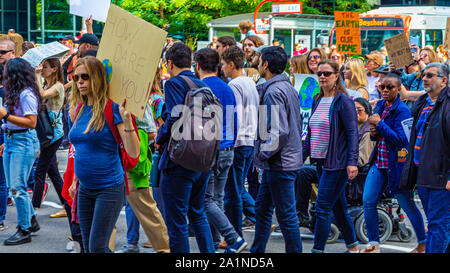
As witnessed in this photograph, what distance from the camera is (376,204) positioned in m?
6.30

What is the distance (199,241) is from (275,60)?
1.77 m

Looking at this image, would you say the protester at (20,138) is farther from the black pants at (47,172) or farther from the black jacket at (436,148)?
the black jacket at (436,148)

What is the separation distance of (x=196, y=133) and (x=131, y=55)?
2.87ft

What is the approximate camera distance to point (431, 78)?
229 inches

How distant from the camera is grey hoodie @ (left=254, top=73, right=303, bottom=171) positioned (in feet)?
18.5

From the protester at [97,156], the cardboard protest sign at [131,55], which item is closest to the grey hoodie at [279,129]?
the protester at [97,156]

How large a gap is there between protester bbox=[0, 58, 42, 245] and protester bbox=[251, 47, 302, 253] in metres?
2.39

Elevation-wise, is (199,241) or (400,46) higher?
(400,46)

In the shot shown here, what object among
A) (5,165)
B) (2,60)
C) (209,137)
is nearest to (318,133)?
(209,137)

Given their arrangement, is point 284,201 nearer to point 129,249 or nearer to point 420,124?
point 420,124

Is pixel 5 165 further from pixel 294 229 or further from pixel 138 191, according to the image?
pixel 294 229

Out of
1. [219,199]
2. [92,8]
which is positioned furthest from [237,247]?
[92,8]

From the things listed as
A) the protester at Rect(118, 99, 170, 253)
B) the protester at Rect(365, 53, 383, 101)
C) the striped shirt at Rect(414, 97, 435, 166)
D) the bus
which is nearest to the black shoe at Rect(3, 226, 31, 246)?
the protester at Rect(118, 99, 170, 253)

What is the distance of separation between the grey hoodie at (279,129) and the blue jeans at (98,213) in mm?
1546
